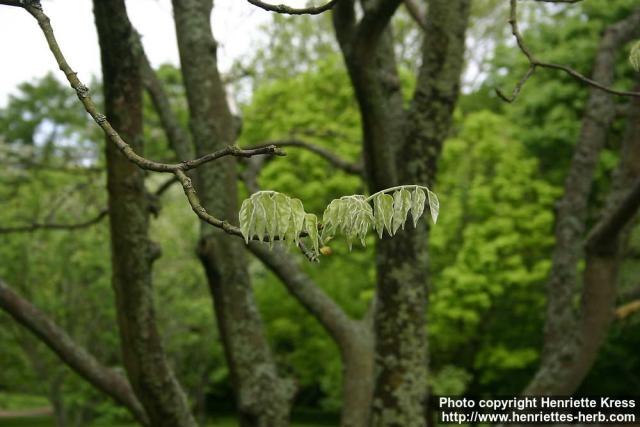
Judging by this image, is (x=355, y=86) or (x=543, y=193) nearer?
(x=355, y=86)

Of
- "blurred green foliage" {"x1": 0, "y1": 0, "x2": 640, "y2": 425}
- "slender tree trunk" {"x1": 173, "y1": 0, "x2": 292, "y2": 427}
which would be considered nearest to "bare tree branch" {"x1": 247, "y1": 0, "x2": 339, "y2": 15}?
"slender tree trunk" {"x1": 173, "y1": 0, "x2": 292, "y2": 427}

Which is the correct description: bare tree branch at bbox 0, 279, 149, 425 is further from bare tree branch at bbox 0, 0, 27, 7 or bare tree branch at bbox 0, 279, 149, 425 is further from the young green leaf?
the young green leaf

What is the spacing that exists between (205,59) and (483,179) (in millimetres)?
15245

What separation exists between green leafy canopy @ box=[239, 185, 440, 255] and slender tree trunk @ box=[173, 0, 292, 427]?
3531mm

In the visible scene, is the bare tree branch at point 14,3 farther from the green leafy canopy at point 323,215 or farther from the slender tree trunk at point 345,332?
the slender tree trunk at point 345,332

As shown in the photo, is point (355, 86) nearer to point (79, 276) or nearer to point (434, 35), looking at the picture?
point (434, 35)

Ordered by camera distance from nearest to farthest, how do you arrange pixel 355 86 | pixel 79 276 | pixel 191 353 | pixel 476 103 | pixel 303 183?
1. pixel 355 86
2. pixel 79 276
3. pixel 303 183
4. pixel 191 353
5. pixel 476 103

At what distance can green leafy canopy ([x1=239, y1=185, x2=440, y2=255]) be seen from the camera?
1669 mm

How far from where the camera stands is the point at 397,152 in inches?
224

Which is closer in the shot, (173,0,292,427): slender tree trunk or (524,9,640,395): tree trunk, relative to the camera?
(173,0,292,427): slender tree trunk

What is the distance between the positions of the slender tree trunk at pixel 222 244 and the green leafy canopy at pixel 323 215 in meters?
3.53

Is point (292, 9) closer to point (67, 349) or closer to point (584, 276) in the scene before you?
point (67, 349)

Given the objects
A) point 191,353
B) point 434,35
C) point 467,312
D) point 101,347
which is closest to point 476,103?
point 467,312

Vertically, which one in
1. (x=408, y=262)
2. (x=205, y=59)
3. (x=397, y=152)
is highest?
(x=205, y=59)
